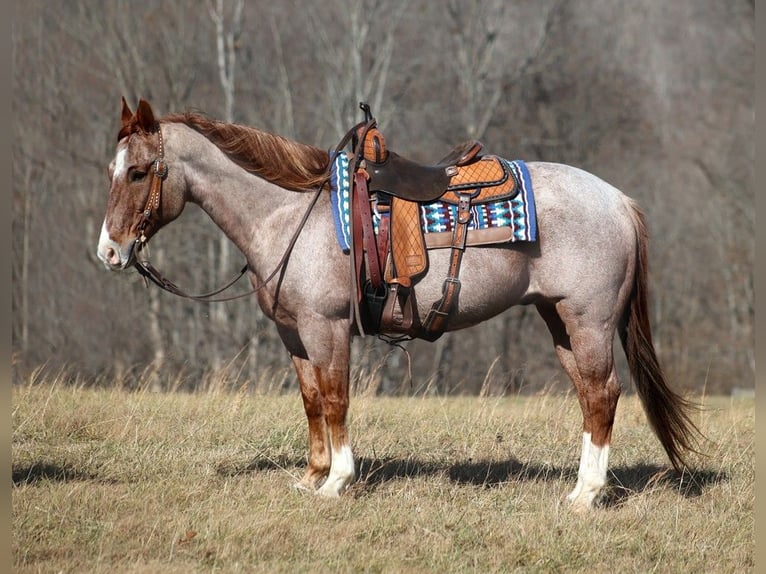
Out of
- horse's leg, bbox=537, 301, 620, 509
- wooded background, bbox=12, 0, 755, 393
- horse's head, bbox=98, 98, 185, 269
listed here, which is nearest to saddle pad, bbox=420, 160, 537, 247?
horse's leg, bbox=537, 301, 620, 509

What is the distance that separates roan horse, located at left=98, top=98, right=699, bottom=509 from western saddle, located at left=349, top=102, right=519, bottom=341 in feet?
0.29

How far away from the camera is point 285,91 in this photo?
68.3 feet

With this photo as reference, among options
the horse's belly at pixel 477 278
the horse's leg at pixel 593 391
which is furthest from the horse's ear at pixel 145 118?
the horse's leg at pixel 593 391

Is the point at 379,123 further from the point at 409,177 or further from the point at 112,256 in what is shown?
the point at 112,256

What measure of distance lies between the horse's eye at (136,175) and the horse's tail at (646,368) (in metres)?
3.02

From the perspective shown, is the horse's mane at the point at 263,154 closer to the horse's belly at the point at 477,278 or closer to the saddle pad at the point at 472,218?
the saddle pad at the point at 472,218

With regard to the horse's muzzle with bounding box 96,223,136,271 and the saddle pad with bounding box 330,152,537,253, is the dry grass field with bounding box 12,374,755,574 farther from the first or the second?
the saddle pad with bounding box 330,152,537,253

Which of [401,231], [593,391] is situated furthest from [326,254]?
[593,391]

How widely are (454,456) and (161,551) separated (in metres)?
2.84

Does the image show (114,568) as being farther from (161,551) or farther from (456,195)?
(456,195)

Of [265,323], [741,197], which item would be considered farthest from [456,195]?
[741,197]

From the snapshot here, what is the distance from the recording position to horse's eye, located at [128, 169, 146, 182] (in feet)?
17.6

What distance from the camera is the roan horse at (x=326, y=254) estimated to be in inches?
213

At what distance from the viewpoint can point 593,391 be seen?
5.61 metres
